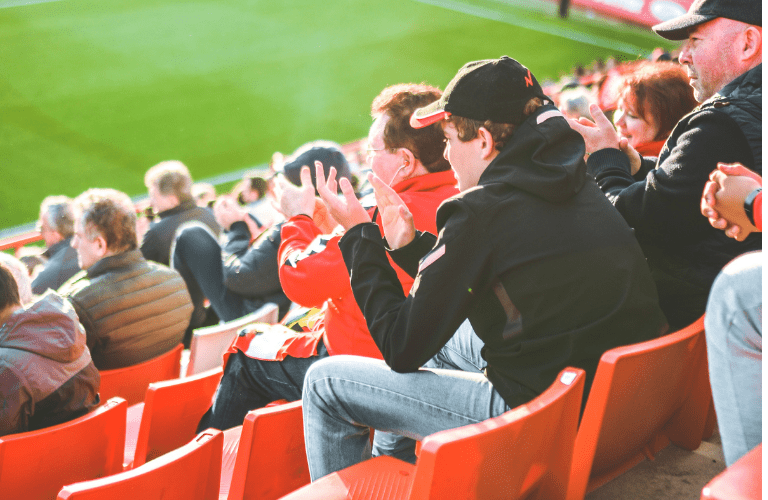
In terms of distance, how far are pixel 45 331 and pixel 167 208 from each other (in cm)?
251

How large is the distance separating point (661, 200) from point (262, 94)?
15.5 meters

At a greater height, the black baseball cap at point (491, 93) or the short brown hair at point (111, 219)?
the black baseball cap at point (491, 93)

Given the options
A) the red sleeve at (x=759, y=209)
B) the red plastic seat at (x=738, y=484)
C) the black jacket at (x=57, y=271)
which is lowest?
the red plastic seat at (x=738, y=484)

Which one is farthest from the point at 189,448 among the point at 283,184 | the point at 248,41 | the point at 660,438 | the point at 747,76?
the point at 248,41

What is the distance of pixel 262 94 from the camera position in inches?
648

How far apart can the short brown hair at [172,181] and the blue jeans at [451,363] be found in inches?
114

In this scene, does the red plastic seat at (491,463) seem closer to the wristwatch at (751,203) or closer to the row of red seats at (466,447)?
the row of red seats at (466,447)

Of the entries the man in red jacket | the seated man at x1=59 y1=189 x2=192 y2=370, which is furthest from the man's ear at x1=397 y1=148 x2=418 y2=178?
the seated man at x1=59 y1=189 x2=192 y2=370

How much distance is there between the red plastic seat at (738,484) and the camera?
3.05ft

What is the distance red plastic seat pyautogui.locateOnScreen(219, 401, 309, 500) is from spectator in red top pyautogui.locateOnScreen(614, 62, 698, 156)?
1.55 metres

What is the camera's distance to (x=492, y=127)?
62.1 inches

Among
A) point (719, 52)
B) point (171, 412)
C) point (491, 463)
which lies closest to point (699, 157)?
point (719, 52)

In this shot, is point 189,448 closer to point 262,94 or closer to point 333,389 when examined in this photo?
point 333,389

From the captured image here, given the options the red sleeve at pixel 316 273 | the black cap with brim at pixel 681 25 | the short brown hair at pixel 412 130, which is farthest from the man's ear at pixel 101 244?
the black cap with brim at pixel 681 25
